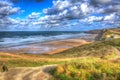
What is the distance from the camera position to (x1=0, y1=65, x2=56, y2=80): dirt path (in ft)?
61.1

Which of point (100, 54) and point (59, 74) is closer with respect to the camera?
point (59, 74)

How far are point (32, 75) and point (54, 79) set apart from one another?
6.07 ft

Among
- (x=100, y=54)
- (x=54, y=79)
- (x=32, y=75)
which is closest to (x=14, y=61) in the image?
(x=32, y=75)

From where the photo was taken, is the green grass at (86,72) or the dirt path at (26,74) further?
the dirt path at (26,74)

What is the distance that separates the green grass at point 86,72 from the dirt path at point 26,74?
68cm

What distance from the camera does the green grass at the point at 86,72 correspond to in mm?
17672

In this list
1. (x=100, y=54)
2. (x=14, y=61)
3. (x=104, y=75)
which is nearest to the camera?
(x=104, y=75)

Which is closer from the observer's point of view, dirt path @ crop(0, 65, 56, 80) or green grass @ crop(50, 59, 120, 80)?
green grass @ crop(50, 59, 120, 80)

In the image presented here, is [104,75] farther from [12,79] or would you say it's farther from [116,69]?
[12,79]

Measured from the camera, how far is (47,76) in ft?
61.2

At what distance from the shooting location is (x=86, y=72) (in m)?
18.2

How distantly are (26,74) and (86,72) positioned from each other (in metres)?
4.23

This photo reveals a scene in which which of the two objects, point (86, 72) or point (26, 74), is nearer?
point (86, 72)

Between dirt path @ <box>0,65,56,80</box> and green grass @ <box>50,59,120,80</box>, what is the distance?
0.68m
